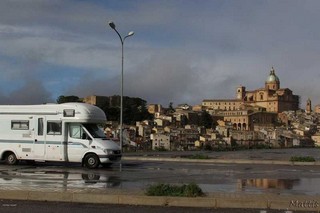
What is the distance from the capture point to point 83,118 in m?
21.0

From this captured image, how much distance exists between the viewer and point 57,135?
70.0 ft

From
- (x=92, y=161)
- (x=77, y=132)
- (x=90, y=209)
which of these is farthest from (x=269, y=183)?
(x=77, y=132)

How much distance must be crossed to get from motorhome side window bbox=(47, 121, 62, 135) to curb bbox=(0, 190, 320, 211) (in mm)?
9731

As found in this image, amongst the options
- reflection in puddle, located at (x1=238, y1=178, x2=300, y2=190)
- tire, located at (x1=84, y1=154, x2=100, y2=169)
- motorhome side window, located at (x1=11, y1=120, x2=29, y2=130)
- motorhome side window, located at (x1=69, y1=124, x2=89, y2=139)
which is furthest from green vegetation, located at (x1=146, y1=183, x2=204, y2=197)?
motorhome side window, located at (x1=11, y1=120, x2=29, y2=130)

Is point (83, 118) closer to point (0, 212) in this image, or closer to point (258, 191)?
point (258, 191)

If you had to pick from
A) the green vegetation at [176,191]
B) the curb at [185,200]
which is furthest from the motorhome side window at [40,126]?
the green vegetation at [176,191]

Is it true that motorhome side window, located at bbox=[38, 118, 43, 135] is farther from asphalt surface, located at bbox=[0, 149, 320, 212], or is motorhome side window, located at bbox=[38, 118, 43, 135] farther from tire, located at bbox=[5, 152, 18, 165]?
asphalt surface, located at bbox=[0, 149, 320, 212]

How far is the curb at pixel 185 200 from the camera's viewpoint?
1049 cm

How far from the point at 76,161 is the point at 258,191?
33.6ft

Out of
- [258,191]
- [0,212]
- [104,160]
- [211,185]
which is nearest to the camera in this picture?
[0,212]

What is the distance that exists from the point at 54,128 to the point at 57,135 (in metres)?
0.34

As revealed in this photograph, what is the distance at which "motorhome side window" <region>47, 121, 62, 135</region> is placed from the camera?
21.3 m

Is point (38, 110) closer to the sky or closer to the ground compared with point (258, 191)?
closer to the sky

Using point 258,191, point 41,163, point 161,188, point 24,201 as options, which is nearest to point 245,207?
point 161,188
